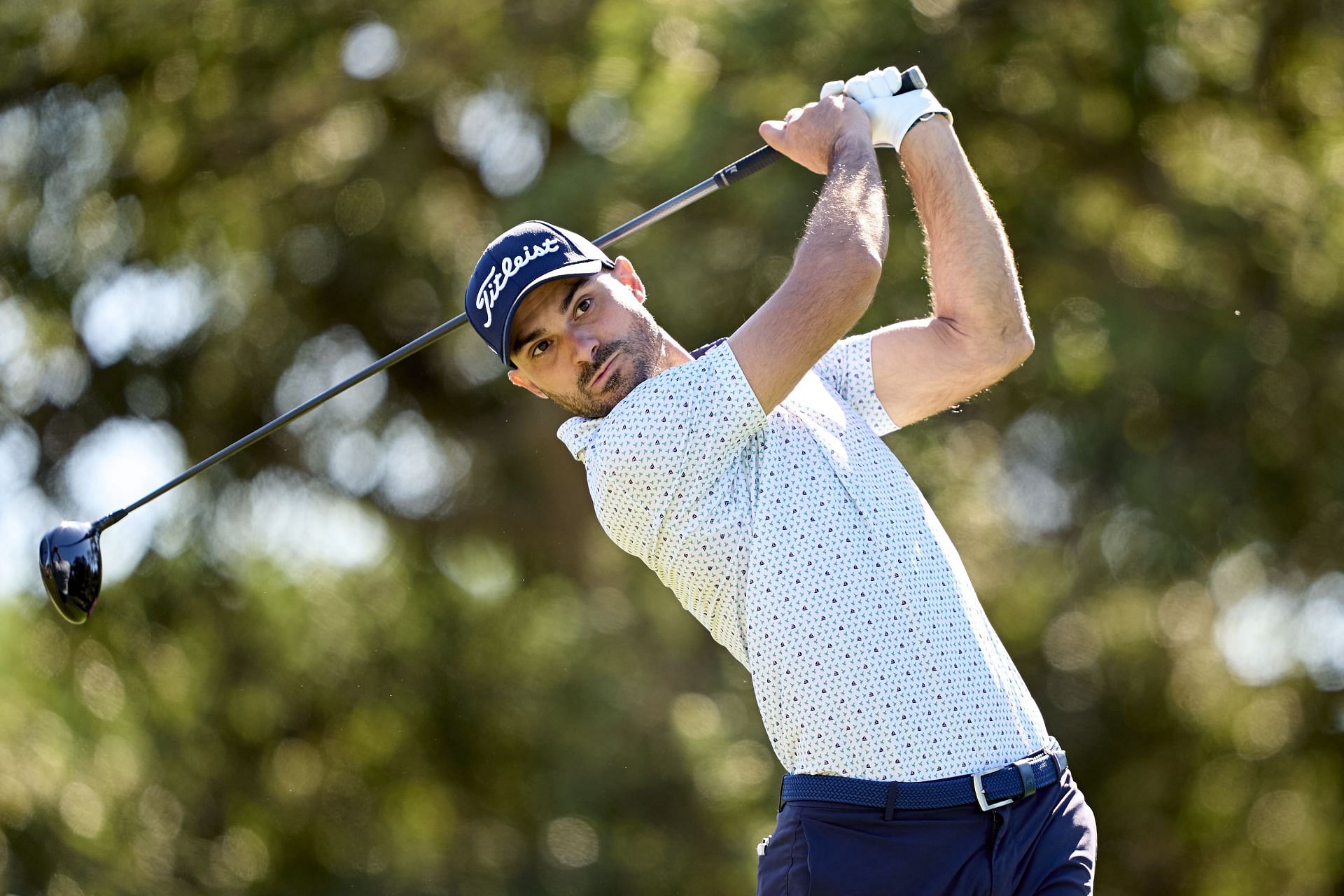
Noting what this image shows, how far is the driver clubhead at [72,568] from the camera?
2.58 metres

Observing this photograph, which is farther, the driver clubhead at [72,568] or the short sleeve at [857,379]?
the driver clubhead at [72,568]

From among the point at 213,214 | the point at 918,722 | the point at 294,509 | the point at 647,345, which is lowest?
the point at 294,509

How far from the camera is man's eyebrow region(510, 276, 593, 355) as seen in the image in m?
1.98

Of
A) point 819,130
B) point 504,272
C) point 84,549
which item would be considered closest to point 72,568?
point 84,549

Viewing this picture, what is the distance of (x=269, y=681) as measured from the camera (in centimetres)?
562

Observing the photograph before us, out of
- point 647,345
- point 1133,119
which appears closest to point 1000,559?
point 1133,119

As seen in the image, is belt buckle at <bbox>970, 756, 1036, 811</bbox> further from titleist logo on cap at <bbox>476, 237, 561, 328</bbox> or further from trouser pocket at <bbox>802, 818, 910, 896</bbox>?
titleist logo on cap at <bbox>476, 237, 561, 328</bbox>

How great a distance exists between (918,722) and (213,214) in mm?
4493

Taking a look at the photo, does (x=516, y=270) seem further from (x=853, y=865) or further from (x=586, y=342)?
(x=853, y=865)

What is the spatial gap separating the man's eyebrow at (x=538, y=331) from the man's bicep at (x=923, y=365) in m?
0.42

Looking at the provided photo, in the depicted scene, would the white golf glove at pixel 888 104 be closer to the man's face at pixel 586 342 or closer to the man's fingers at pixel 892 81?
the man's fingers at pixel 892 81

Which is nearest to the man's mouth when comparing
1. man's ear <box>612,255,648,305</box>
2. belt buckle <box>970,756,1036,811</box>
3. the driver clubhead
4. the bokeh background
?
man's ear <box>612,255,648,305</box>

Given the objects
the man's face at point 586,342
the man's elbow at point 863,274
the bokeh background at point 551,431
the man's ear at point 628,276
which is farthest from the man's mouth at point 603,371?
the bokeh background at point 551,431

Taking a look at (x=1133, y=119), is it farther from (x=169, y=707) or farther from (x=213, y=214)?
(x=169, y=707)
